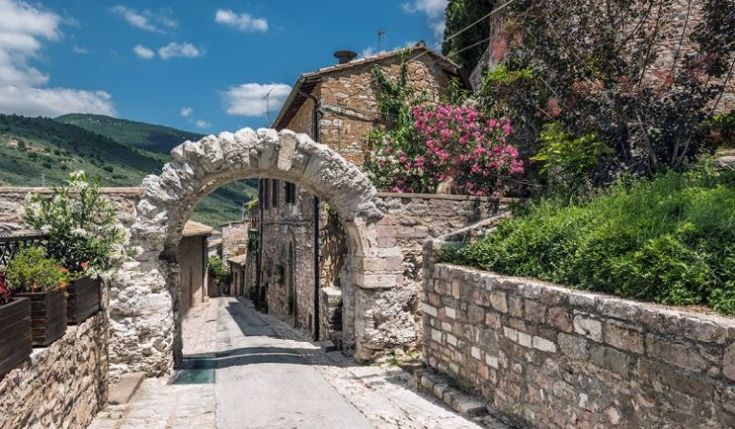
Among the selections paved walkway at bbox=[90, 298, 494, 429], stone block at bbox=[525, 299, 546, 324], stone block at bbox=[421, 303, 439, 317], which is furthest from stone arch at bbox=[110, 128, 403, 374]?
stone block at bbox=[525, 299, 546, 324]

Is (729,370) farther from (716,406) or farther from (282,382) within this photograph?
(282,382)

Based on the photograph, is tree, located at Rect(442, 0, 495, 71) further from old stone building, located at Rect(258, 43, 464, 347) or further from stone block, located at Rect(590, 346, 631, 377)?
stone block, located at Rect(590, 346, 631, 377)

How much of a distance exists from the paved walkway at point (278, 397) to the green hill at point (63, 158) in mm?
27845

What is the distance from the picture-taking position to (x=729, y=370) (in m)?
2.99

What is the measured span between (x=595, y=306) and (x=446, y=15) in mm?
19916

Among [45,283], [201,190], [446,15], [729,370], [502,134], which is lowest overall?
[729,370]

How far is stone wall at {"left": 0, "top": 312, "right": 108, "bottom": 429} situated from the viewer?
3587mm

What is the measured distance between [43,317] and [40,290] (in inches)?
19.6

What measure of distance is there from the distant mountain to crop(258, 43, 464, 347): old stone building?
8765 cm

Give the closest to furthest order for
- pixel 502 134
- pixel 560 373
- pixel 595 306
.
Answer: pixel 595 306, pixel 560 373, pixel 502 134

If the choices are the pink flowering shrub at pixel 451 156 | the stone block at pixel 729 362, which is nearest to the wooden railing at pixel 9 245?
the stone block at pixel 729 362

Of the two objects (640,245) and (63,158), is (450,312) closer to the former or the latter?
(640,245)

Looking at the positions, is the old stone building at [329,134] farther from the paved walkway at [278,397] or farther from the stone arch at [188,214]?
the paved walkway at [278,397]

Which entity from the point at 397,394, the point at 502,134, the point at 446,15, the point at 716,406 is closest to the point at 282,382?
the point at 397,394
